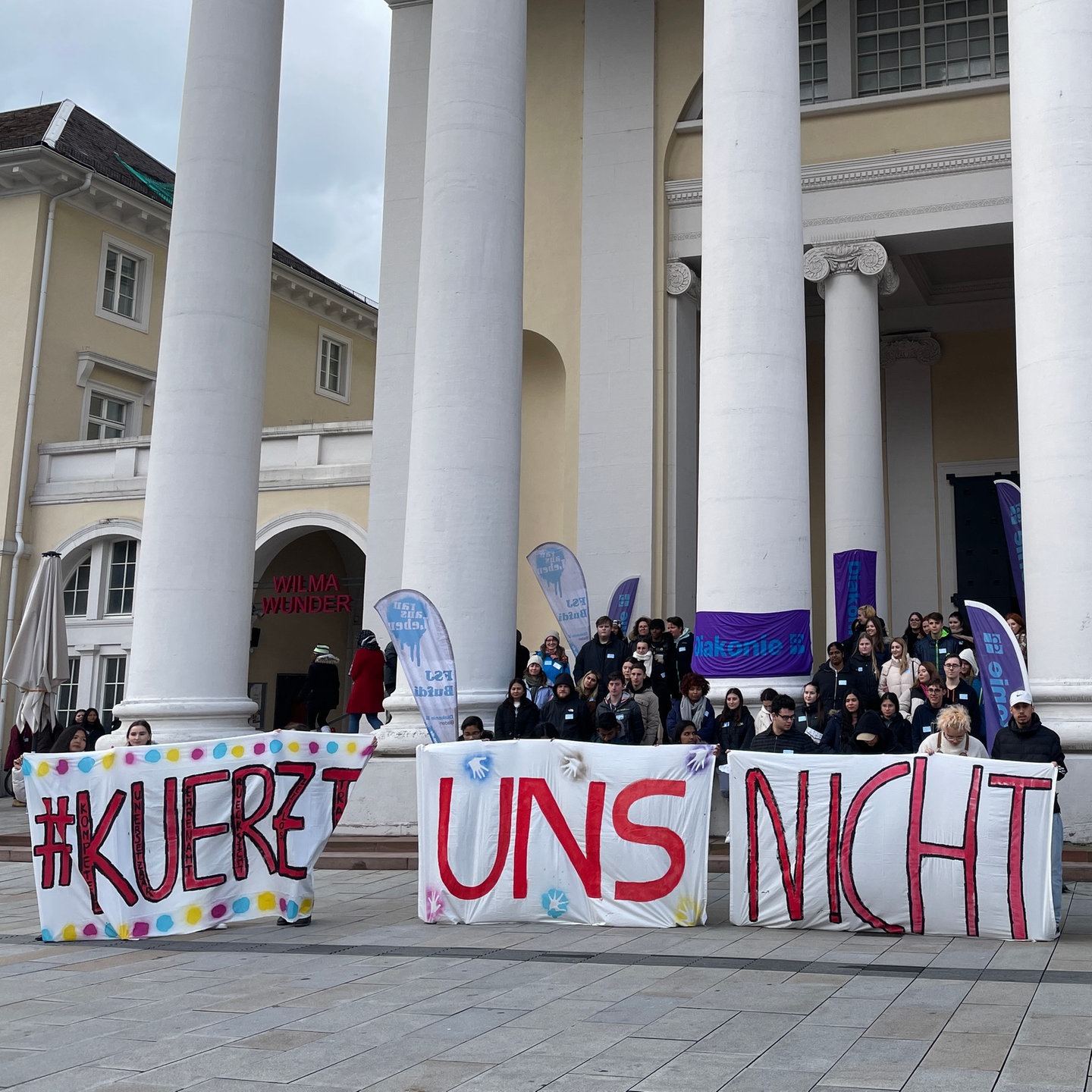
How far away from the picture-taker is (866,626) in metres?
14.7

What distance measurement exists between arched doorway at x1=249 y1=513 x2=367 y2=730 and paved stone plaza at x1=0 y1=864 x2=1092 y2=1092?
744 inches

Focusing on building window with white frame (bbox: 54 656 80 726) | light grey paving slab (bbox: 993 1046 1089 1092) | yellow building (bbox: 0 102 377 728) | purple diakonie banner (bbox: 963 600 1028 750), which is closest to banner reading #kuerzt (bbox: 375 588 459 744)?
purple diakonie banner (bbox: 963 600 1028 750)

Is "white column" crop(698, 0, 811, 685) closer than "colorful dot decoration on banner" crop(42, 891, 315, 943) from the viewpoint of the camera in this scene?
No

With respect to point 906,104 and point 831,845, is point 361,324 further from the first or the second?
point 831,845

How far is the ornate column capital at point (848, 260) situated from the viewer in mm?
20859

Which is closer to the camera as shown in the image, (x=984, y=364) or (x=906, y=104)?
(x=906, y=104)

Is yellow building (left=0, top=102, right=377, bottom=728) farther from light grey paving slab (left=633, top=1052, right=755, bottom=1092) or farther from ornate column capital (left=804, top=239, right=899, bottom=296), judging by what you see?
light grey paving slab (left=633, top=1052, right=755, bottom=1092)

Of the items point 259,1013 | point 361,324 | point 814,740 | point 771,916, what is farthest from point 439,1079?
point 361,324

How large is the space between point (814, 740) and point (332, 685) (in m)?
12.3

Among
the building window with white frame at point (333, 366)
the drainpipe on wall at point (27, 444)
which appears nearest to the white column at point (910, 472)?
the building window with white frame at point (333, 366)

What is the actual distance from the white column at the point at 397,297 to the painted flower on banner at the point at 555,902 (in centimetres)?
1133

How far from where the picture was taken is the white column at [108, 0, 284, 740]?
51.1 feet

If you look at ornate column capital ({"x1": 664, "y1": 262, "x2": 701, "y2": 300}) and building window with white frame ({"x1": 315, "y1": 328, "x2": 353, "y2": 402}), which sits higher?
building window with white frame ({"x1": 315, "y1": 328, "x2": 353, "y2": 402})

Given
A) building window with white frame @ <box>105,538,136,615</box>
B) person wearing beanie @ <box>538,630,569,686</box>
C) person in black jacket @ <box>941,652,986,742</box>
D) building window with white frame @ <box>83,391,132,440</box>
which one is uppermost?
building window with white frame @ <box>83,391,132,440</box>
